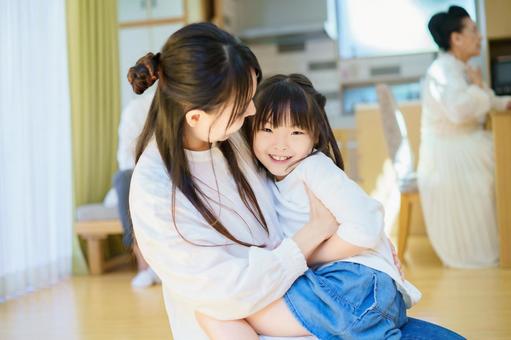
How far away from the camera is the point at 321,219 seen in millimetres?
1196

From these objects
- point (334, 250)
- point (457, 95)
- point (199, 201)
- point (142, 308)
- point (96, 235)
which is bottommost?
point (142, 308)

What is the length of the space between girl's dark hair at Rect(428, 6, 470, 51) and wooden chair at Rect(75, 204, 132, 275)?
220 centimetres

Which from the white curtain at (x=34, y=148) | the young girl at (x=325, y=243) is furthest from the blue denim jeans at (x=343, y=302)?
the white curtain at (x=34, y=148)

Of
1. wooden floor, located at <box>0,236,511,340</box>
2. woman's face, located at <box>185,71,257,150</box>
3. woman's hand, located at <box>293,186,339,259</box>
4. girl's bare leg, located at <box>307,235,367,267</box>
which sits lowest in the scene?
wooden floor, located at <box>0,236,511,340</box>

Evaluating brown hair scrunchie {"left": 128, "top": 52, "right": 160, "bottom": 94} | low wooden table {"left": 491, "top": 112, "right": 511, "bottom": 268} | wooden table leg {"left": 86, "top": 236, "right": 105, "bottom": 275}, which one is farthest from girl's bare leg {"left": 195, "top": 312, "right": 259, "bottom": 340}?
wooden table leg {"left": 86, "top": 236, "right": 105, "bottom": 275}

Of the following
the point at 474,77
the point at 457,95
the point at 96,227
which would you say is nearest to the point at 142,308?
the point at 96,227

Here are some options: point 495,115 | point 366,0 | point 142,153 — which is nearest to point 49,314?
point 142,153

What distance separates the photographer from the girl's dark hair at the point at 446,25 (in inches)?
129

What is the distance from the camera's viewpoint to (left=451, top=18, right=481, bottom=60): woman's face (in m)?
3.28

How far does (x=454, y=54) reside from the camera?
3.33 meters

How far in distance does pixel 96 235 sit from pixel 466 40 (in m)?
2.51

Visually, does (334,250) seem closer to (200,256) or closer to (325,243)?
(325,243)

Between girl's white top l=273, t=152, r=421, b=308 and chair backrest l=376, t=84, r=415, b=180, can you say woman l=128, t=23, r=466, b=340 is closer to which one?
girl's white top l=273, t=152, r=421, b=308

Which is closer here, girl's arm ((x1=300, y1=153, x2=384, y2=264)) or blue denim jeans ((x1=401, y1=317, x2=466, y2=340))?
girl's arm ((x1=300, y1=153, x2=384, y2=264))
